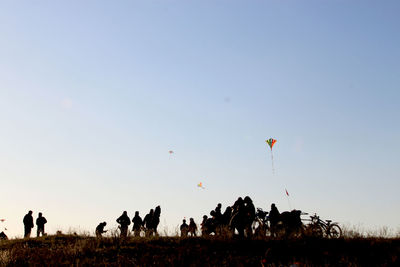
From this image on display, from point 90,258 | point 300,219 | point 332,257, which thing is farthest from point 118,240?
point 332,257

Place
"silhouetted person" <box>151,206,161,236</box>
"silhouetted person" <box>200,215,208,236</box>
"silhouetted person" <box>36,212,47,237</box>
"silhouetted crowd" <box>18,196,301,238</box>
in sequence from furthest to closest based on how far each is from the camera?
"silhouetted person" <box>36,212,47,237</box>, "silhouetted person" <box>151,206,161,236</box>, "silhouetted person" <box>200,215,208,236</box>, "silhouetted crowd" <box>18,196,301,238</box>

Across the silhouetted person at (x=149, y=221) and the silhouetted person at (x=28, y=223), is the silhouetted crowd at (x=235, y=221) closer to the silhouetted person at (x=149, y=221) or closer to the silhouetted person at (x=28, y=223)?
the silhouetted person at (x=149, y=221)

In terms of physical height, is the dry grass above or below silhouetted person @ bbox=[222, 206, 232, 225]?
below

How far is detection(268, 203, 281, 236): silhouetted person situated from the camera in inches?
886

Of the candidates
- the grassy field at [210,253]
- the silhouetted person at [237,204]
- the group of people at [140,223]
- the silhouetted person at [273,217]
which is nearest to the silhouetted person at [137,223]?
the group of people at [140,223]

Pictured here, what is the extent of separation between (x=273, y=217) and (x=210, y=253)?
182 inches

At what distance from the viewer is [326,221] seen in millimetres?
21828

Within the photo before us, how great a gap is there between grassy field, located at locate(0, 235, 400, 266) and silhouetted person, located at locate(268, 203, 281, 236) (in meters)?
1.85

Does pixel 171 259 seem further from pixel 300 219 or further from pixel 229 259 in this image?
pixel 300 219

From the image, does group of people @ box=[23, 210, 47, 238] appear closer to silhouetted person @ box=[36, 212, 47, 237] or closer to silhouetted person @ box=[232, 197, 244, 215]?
silhouetted person @ box=[36, 212, 47, 237]

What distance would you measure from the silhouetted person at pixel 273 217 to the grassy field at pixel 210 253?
6.08 feet

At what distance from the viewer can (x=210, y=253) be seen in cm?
1923

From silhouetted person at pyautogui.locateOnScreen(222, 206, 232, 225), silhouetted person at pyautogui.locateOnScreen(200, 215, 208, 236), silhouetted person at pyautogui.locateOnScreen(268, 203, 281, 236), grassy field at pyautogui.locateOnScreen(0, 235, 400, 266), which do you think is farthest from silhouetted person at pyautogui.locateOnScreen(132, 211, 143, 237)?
silhouetted person at pyautogui.locateOnScreen(268, 203, 281, 236)

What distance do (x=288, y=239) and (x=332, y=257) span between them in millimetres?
3116
